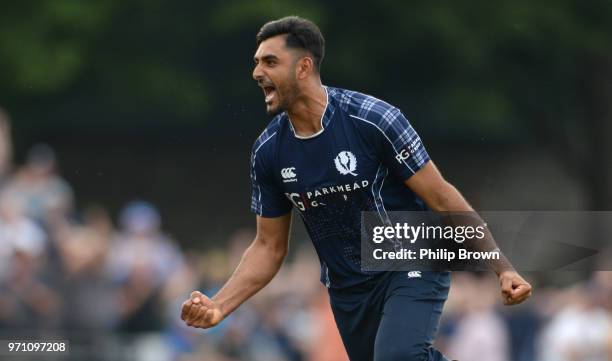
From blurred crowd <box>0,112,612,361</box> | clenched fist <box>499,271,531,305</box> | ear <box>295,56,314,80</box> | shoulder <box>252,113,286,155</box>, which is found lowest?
blurred crowd <box>0,112,612,361</box>

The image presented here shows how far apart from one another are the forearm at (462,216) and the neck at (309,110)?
751 mm

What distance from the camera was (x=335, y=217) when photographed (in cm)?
762

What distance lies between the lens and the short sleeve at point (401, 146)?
743 cm

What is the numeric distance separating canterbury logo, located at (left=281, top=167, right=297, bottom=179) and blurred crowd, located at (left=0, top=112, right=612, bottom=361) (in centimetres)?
446

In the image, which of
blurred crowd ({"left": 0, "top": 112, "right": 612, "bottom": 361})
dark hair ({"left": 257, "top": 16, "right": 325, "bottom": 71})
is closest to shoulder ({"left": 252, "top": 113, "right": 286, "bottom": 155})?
dark hair ({"left": 257, "top": 16, "right": 325, "bottom": 71})

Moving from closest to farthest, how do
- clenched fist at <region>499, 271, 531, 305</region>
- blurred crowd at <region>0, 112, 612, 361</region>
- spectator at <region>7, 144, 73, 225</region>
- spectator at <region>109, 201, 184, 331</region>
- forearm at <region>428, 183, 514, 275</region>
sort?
clenched fist at <region>499, 271, 531, 305</region>, forearm at <region>428, 183, 514, 275</region>, blurred crowd at <region>0, 112, 612, 361</region>, spectator at <region>7, 144, 73, 225</region>, spectator at <region>109, 201, 184, 331</region>

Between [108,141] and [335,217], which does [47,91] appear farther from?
[335,217]

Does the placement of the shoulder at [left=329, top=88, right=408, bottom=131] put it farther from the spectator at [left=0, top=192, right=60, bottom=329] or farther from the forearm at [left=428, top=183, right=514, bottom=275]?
the spectator at [left=0, top=192, right=60, bottom=329]

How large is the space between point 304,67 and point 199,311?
1.43 meters

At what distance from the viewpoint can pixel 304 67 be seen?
7645 millimetres

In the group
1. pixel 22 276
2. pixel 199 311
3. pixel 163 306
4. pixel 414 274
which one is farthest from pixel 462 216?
pixel 163 306

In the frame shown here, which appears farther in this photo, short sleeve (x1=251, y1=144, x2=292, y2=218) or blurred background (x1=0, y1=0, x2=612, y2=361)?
blurred background (x1=0, y1=0, x2=612, y2=361)

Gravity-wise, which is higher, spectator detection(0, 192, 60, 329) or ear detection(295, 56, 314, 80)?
ear detection(295, 56, 314, 80)

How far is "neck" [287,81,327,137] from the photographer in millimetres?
7590
